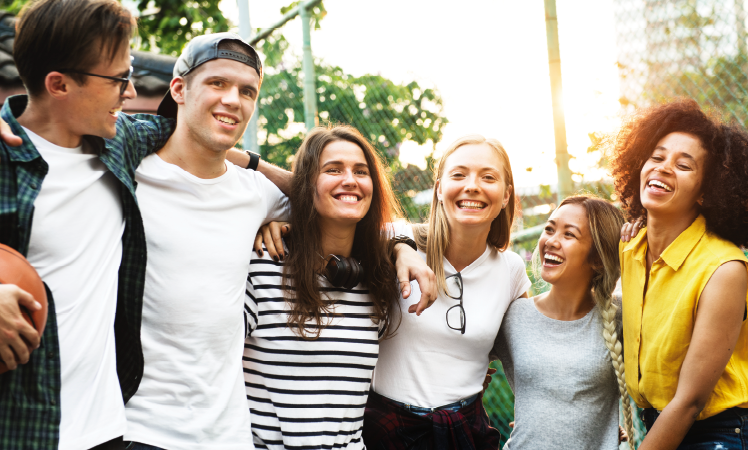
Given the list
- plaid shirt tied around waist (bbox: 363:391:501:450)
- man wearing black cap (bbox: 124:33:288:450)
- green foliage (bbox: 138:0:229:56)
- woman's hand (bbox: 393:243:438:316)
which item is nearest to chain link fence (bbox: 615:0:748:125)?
woman's hand (bbox: 393:243:438:316)

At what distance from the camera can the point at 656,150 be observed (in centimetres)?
251

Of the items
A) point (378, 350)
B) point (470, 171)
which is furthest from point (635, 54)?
point (378, 350)

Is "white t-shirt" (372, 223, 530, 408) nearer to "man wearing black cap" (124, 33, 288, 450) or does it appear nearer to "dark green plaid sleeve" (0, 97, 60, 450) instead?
"man wearing black cap" (124, 33, 288, 450)

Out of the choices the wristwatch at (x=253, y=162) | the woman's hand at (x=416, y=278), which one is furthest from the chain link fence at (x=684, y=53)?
the wristwatch at (x=253, y=162)

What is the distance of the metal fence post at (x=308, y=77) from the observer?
16.5ft

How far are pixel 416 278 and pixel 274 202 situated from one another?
71 centimetres

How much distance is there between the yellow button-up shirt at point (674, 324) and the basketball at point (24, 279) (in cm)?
207

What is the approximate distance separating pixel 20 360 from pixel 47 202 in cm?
46

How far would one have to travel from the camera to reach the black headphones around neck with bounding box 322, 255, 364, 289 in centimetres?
257

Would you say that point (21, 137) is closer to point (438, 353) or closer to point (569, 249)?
point (438, 353)

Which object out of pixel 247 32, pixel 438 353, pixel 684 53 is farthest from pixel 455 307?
pixel 247 32

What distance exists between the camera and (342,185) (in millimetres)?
2686

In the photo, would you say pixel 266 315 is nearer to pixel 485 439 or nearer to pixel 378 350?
pixel 378 350

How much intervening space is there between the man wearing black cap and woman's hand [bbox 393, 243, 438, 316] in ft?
2.04
